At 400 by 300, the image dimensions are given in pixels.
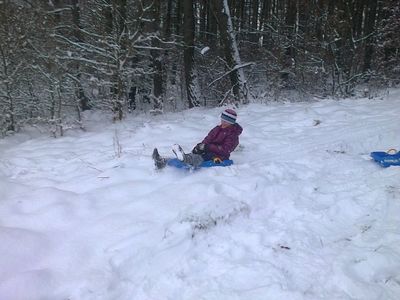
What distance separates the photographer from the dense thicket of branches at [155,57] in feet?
31.2

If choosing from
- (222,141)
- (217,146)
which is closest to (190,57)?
(222,141)

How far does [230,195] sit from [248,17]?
18531 mm

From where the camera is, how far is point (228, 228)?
4.36 metres

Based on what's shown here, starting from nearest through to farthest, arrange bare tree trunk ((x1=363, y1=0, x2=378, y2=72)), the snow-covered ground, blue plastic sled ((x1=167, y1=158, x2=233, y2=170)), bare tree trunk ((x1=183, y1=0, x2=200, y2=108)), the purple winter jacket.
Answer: the snow-covered ground → blue plastic sled ((x1=167, y1=158, x2=233, y2=170)) → the purple winter jacket → bare tree trunk ((x1=183, y1=0, x2=200, y2=108)) → bare tree trunk ((x1=363, y1=0, x2=378, y2=72))

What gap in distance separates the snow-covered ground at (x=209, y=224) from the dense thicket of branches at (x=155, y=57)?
334 centimetres

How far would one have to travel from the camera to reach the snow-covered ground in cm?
345

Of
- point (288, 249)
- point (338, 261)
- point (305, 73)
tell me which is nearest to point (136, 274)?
point (288, 249)

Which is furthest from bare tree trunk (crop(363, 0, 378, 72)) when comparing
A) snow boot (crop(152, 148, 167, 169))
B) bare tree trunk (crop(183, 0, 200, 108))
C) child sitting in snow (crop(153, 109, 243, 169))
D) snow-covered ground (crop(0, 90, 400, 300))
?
snow boot (crop(152, 148, 167, 169))

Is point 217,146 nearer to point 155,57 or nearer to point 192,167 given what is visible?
point 192,167

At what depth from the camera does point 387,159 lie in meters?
5.64

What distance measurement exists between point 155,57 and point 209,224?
33.1ft

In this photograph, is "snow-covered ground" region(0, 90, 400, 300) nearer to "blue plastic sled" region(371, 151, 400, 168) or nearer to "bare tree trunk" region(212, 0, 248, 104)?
"blue plastic sled" region(371, 151, 400, 168)

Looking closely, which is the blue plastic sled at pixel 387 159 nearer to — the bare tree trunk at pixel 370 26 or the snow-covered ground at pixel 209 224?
the snow-covered ground at pixel 209 224

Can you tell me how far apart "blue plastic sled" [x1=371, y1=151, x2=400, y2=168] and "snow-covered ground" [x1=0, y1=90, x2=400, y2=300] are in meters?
0.14
